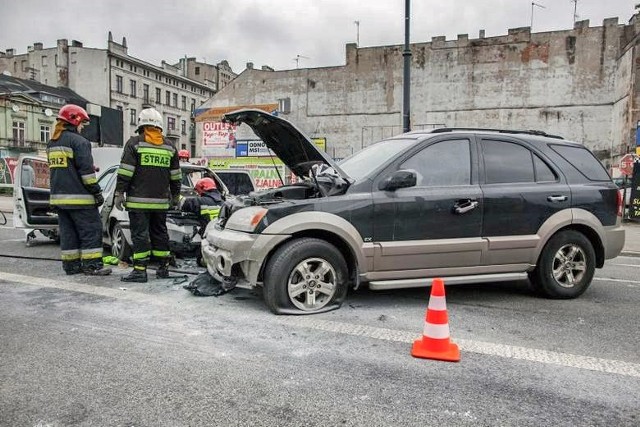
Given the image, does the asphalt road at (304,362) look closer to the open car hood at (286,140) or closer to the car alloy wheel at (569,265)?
the car alloy wheel at (569,265)

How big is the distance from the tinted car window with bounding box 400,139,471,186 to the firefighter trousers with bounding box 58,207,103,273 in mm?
3905

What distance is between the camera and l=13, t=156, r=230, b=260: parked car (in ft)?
22.3

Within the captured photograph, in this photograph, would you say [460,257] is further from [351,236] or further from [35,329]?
[35,329]

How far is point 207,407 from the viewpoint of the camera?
2785 millimetres

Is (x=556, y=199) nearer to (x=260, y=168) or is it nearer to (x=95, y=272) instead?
(x=95, y=272)

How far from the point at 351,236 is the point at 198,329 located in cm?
155

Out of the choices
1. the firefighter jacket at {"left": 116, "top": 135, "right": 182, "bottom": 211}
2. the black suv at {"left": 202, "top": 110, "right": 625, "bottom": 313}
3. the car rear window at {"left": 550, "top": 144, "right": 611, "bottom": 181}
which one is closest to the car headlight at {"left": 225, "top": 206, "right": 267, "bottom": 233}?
the black suv at {"left": 202, "top": 110, "right": 625, "bottom": 313}

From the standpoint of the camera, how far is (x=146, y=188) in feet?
19.2

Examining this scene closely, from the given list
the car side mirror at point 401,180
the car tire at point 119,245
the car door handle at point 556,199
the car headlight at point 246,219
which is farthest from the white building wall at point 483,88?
the car headlight at point 246,219

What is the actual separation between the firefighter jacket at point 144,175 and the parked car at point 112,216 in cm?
81

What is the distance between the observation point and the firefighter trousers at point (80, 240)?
622 centimetres

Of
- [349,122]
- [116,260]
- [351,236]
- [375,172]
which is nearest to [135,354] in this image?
[351,236]

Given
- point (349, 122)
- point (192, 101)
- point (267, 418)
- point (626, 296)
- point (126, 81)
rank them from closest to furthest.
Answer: point (267, 418)
point (626, 296)
point (349, 122)
point (126, 81)
point (192, 101)

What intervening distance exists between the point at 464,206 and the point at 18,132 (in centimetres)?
5350
